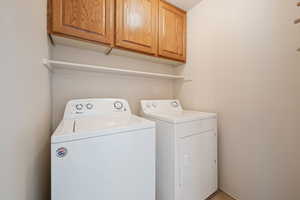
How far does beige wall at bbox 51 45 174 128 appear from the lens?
1.26 m

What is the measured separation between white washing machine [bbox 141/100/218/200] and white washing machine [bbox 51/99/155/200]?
0.68 ft

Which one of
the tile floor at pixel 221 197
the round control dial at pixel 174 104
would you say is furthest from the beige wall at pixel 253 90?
the round control dial at pixel 174 104

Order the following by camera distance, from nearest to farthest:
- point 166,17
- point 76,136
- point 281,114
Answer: point 76,136
point 281,114
point 166,17

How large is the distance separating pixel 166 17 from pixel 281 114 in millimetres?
1575

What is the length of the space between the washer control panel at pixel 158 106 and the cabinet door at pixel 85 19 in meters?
0.79

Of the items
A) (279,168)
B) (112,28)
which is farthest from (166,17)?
(279,168)

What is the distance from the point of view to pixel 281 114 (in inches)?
39.8

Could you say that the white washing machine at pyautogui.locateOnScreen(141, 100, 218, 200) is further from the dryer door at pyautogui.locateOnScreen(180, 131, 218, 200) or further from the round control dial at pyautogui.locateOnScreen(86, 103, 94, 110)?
the round control dial at pyautogui.locateOnScreen(86, 103, 94, 110)

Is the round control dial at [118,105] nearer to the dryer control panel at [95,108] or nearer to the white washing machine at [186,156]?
the dryer control panel at [95,108]

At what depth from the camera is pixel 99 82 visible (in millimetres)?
1461

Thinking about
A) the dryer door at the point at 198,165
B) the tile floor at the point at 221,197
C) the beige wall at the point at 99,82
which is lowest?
the tile floor at the point at 221,197

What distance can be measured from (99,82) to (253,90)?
63.5 inches

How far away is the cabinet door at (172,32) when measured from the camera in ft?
5.09

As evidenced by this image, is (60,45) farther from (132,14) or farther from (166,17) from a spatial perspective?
(166,17)
